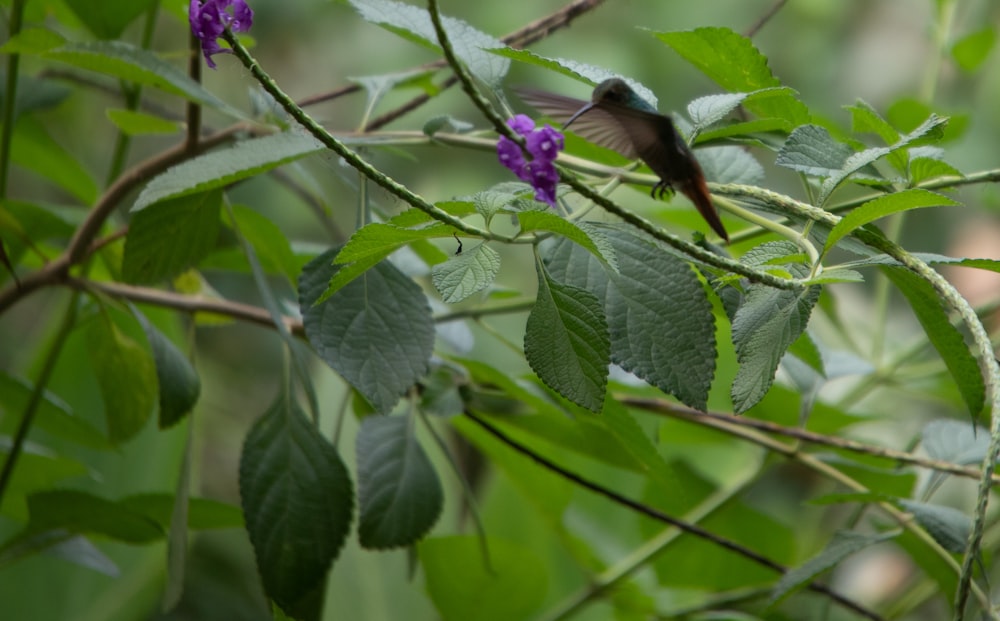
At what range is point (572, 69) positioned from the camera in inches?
17.1

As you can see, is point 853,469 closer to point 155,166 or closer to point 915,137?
point 915,137

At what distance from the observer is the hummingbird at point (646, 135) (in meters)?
0.40

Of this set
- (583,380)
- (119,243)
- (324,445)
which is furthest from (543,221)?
(119,243)

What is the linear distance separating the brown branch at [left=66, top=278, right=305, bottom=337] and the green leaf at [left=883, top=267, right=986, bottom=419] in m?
0.36

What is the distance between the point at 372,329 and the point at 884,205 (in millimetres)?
262

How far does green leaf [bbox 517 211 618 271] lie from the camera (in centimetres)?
35

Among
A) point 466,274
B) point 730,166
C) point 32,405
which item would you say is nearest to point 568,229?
point 466,274

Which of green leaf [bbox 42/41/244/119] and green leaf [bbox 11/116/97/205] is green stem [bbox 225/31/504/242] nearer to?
green leaf [bbox 42/41/244/119]

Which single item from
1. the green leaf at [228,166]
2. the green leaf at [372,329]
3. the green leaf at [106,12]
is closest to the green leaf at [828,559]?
the green leaf at [372,329]

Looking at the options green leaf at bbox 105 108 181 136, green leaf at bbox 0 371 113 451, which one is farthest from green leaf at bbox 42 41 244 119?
green leaf at bbox 0 371 113 451

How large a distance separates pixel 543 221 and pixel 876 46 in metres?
2.44

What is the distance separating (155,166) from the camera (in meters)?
0.60

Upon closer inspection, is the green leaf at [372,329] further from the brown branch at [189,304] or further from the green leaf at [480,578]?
the green leaf at [480,578]

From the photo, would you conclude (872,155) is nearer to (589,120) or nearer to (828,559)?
(589,120)
